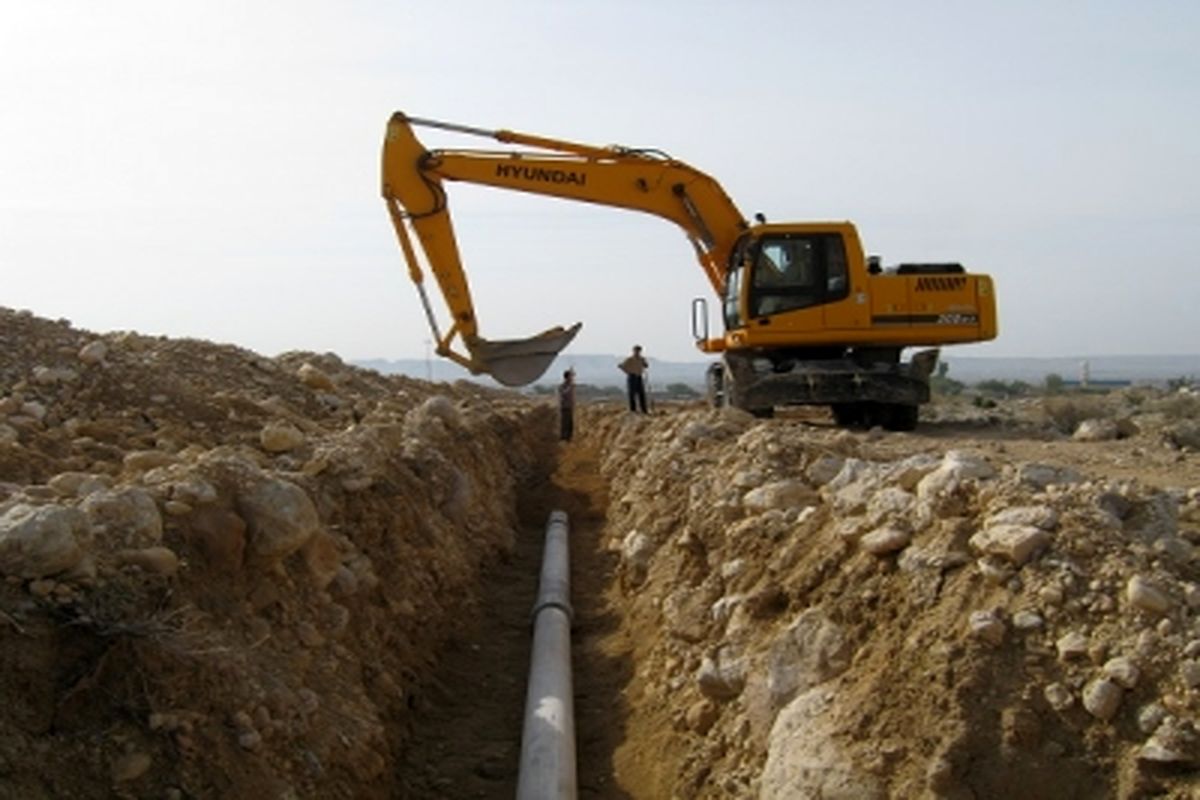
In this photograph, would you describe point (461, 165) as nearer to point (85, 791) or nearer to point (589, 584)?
point (589, 584)

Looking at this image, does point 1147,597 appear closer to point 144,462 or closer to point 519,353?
point 144,462

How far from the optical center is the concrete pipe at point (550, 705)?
636cm

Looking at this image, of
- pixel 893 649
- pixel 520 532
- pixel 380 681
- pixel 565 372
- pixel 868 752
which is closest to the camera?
pixel 868 752

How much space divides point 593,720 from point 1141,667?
406cm

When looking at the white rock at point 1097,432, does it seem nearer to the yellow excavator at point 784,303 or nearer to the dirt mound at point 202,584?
the yellow excavator at point 784,303

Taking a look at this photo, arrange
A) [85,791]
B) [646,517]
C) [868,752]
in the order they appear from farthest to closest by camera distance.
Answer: [646,517] < [868,752] < [85,791]

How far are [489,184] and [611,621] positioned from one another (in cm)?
704

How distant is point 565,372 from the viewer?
2266 centimetres

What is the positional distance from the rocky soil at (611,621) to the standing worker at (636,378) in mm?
9592

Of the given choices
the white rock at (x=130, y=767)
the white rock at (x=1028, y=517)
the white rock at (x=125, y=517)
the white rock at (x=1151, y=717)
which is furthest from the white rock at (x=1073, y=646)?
the white rock at (x=125, y=517)

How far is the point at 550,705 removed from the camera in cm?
738

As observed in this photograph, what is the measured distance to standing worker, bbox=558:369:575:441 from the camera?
23047 mm

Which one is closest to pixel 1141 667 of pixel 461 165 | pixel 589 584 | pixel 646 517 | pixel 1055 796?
pixel 1055 796

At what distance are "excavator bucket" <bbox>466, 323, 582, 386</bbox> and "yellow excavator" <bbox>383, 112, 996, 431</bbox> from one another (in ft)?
0.04
